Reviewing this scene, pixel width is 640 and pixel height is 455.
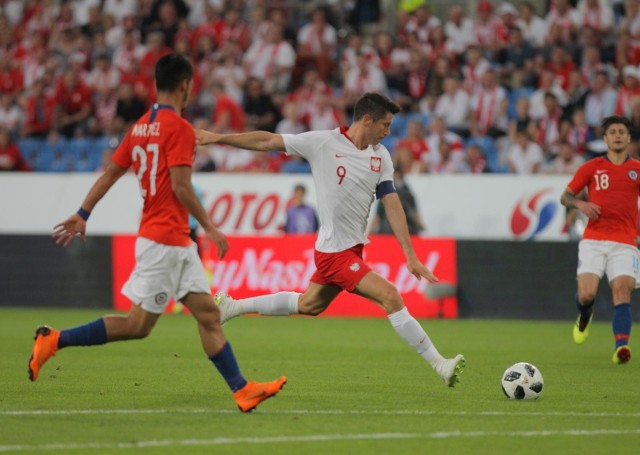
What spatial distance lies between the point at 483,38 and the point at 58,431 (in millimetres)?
16329

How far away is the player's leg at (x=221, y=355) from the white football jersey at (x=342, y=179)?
1930 millimetres

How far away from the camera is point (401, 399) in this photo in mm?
9188

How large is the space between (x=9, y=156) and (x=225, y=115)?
4.35 meters

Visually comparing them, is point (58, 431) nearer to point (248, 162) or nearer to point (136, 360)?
point (136, 360)

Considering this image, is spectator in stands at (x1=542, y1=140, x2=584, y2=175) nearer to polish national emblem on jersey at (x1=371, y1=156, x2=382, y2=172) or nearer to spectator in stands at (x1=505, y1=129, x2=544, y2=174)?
spectator in stands at (x1=505, y1=129, x2=544, y2=174)

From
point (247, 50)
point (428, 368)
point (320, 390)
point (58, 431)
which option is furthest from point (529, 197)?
point (58, 431)

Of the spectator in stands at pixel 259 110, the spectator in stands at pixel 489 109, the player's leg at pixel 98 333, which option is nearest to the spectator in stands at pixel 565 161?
the spectator in stands at pixel 489 109

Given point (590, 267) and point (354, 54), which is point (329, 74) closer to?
point (354, 54)

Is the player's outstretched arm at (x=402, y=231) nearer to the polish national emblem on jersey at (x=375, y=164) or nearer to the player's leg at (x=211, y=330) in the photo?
the polish national emblem on jersey at (x=375, y=164)

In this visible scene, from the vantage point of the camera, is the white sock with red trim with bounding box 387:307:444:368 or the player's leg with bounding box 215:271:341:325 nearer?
the white sock with red trim with bounding box 387:307:444:368

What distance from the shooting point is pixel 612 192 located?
40.8 feet

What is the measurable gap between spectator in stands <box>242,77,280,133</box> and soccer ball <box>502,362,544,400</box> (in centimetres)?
1361

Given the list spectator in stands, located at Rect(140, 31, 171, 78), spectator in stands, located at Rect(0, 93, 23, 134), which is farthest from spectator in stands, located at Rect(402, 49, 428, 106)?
spectator in stands, located at Rect(0, 93, 23, 134)

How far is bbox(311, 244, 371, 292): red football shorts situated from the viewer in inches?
380
